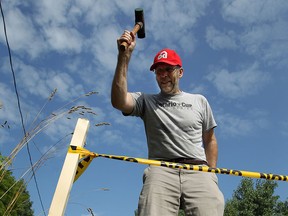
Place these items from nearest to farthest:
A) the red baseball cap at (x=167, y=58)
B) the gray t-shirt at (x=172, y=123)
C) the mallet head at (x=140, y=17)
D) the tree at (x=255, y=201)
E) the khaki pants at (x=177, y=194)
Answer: the khaki pants at (x=177, y=194)
the gray t-shirt at (x=172, y=123)
the red baseball cap at (x=167, y=58)
the mallet head at (x=140, y=17)
the tree at (x=255, y=201)

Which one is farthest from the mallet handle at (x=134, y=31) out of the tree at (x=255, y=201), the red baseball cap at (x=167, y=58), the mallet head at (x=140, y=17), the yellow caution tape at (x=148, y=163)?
the tree at (x=255, y=201)

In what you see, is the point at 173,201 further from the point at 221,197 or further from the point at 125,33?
the point at 125,33

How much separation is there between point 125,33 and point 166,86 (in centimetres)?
58

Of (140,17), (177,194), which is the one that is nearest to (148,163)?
(177,194)

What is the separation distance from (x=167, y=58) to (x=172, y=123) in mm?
519

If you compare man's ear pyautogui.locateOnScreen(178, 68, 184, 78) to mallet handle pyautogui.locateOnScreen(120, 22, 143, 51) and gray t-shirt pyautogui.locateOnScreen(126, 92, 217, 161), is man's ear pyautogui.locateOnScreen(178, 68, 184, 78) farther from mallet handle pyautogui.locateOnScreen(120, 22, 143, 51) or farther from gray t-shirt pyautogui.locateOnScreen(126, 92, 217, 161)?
mallet handle pyautogui.locateOnScreen(120, 22, 143, 51)

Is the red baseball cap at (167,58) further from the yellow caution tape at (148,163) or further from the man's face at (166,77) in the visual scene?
the yellow caution tape at (148,163)

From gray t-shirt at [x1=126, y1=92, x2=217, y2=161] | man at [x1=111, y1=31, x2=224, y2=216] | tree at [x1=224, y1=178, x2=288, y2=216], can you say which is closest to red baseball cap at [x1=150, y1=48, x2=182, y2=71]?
man at [x1=111, y1=31, x2=224, y2=216]

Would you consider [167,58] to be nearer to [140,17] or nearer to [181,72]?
[181,72]

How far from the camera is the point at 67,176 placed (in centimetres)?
232

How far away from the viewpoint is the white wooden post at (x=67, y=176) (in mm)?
2195

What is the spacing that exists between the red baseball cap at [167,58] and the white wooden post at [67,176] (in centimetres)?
76

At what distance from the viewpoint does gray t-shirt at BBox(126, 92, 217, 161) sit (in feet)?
8.96

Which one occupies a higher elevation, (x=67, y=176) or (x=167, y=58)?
(x=167, y=58)
